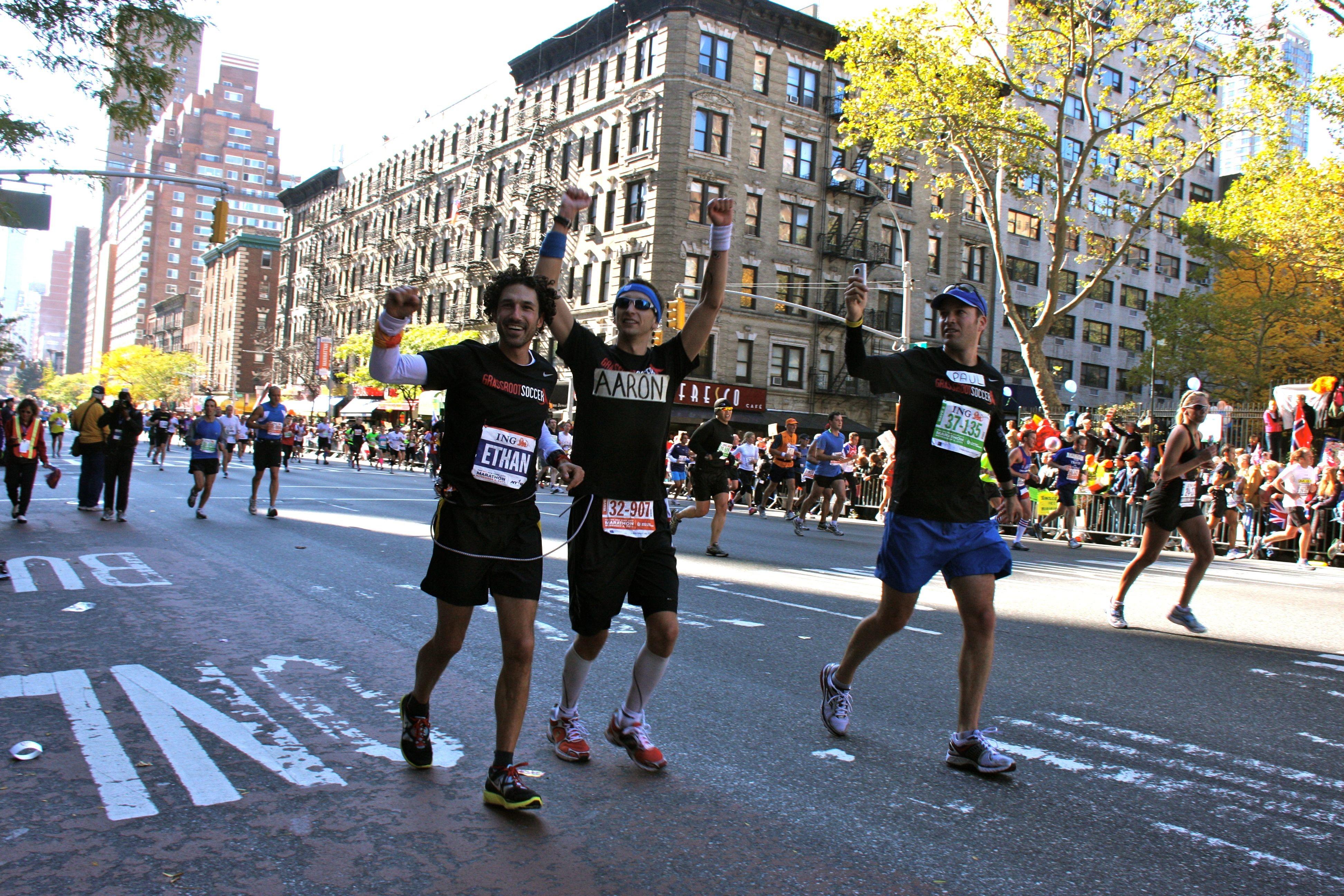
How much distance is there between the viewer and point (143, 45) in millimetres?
14031

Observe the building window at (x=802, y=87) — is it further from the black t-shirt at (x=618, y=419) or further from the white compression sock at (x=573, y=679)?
the white compression sock at (x=573, y=679)

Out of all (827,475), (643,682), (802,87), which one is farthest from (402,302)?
(802,87)

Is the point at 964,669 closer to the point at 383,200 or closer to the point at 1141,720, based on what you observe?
the point at 1141,720

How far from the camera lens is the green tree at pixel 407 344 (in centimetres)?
5069

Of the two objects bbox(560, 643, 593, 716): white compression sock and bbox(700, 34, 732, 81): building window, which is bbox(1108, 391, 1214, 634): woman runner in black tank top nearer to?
bbox(560, 643, 593, 716): white compression sock

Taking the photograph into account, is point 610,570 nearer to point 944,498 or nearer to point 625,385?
point 625,385

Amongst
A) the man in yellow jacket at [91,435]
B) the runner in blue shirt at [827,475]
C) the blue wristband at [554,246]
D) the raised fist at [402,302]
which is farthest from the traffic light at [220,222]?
the raised fist at [402,302]

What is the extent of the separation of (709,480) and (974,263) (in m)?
40.8

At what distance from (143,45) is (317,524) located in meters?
6.96

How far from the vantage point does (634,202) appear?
142 ft

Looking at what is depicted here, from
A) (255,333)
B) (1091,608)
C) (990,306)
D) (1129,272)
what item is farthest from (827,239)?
(255,333)

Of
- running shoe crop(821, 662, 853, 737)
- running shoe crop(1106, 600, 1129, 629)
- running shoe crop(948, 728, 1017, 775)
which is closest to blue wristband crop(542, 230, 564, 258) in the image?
running shoe crop(821, 662, 853, 737)

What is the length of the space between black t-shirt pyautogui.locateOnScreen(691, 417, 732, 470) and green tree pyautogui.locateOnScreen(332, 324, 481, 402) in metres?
31.5

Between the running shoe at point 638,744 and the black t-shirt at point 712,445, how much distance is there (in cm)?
781
